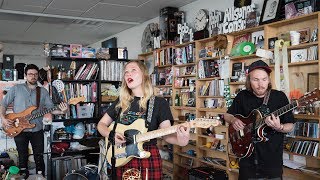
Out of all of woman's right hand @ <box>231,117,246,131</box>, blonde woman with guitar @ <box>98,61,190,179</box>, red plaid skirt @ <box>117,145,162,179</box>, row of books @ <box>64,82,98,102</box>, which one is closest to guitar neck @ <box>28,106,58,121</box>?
row of books @ <box>64,82,98,102</box>

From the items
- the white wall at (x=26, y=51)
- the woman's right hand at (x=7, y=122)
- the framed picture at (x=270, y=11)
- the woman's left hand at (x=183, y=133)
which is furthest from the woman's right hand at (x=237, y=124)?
the white wall at (x=26, y=51)

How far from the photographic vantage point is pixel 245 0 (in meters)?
3.83

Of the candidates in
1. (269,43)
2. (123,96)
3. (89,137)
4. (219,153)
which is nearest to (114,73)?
(89,137)

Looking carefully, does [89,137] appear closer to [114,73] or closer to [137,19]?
[114,73]

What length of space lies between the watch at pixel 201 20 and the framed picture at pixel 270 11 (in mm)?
1006

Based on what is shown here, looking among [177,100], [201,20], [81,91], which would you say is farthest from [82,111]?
[201,20]

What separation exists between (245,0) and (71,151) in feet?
10.6

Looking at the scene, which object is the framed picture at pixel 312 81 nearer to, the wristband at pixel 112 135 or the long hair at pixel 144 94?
the long hair at pixel 144 94

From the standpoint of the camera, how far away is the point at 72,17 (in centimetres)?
578

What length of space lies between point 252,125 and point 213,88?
6.47 ft

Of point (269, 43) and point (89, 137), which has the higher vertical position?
point (269, 43)

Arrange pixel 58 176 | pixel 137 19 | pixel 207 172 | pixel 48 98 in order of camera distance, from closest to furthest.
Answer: pixel 207 172
pixel 48 98
pixel 58 176
pixel 137 19

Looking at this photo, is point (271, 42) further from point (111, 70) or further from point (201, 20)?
point (111, 70)

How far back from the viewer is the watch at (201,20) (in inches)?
173
